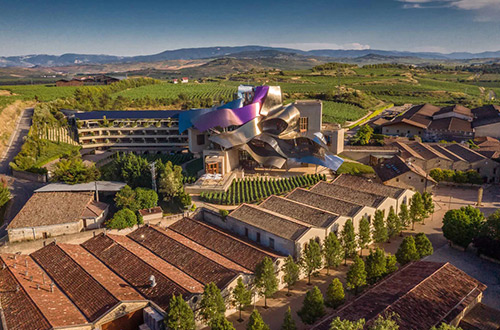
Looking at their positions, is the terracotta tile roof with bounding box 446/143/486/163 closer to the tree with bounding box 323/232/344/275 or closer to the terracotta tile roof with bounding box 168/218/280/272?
the tree with bounding box 323/232/344/275

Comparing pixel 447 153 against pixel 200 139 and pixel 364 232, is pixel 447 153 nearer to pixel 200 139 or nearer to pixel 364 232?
pixel 364 232

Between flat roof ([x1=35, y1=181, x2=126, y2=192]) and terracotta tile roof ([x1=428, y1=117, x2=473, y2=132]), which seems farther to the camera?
terracotta tile roof ([x1=428, y1=117, x2=473, y2=132])

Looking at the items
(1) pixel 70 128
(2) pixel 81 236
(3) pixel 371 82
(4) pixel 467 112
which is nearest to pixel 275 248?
(2) pixel 81 236

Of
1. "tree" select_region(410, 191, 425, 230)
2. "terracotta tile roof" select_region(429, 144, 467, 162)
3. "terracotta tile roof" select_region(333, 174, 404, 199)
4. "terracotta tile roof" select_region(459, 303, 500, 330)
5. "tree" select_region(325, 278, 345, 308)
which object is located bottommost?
"terracotta tile roof" select_region(459, 303, 500, 330)

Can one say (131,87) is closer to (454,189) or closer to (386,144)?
(386,144)

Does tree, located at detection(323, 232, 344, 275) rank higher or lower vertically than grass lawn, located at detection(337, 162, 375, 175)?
lower

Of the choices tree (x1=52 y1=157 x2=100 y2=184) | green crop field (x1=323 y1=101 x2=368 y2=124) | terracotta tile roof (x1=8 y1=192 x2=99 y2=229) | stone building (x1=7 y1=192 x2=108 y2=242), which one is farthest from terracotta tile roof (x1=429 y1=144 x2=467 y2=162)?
terracotta tile roof (x1=8 y1=192 x2=99 y2=229)

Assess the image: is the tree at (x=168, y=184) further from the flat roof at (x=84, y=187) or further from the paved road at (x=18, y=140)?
the paved road at (x=18, y=140)
